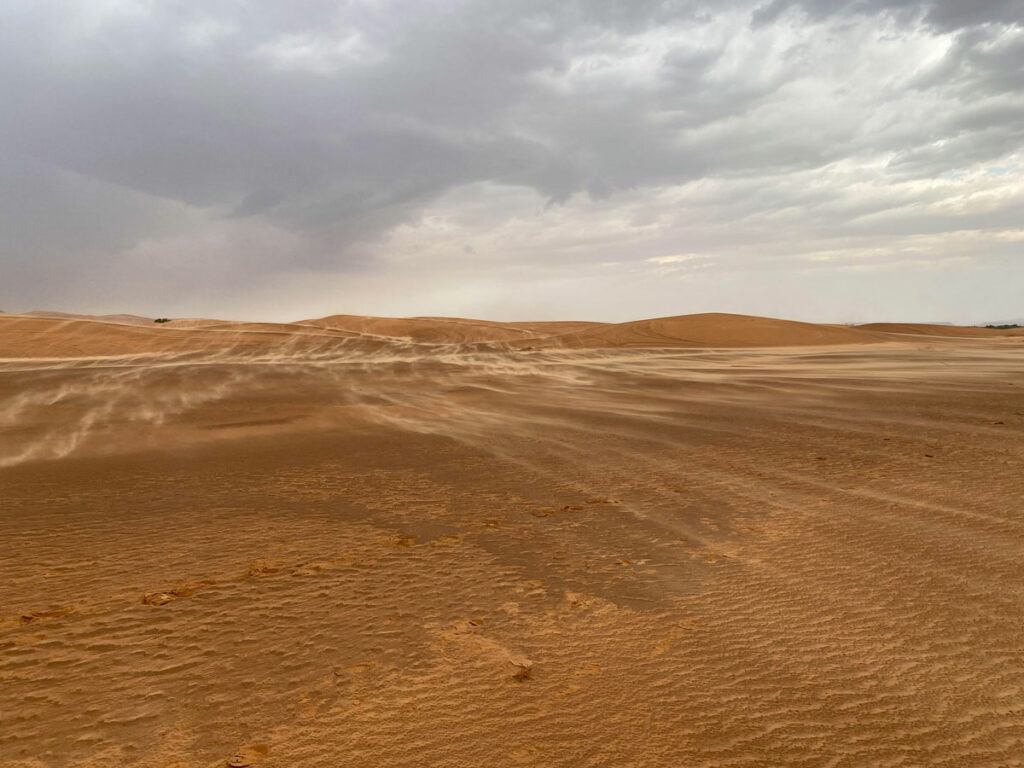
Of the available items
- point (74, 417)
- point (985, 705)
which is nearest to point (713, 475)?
point (985, 705)

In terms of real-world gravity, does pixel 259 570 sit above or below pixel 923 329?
below

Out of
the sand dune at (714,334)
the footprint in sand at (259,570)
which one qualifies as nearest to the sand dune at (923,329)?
the sand dune at (714,334)

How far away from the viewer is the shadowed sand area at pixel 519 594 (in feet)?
7.97

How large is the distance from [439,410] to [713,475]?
6074mm

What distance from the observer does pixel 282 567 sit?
4.09 meters

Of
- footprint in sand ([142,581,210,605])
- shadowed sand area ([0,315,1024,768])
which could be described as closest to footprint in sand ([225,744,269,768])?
shadowed sand area ([0,315,1024,768])

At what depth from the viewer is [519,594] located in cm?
369

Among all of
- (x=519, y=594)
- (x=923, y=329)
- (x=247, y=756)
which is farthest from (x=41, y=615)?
(x=923, y=329)

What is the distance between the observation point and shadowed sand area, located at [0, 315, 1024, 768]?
2.43m

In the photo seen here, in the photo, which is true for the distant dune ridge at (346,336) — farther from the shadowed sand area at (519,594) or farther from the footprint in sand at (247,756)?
the footprint in sand at (247,756)

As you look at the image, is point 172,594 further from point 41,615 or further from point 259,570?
point 41,615

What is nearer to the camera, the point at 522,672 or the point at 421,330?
the point at 522,672

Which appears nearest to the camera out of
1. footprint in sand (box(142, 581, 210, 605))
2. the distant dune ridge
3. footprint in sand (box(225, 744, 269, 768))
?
footprint in sand (box(225, 744, 269, 768))

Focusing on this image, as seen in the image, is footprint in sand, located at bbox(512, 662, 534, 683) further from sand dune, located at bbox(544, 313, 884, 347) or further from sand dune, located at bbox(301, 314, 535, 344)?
sand dune, located at bbox(301, 314, 535, 344)
